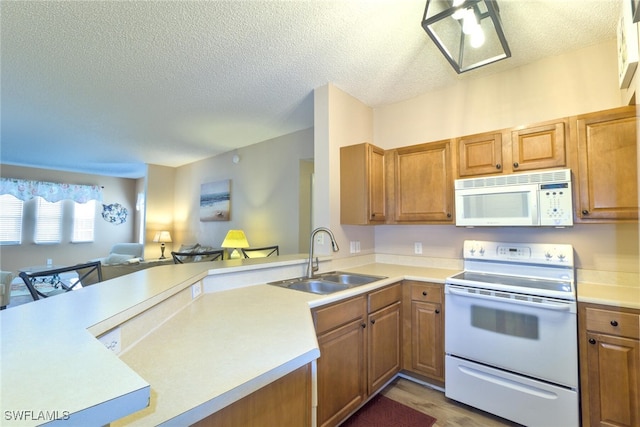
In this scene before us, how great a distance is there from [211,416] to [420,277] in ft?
6.11

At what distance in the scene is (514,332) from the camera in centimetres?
182

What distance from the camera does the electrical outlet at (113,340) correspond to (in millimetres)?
876

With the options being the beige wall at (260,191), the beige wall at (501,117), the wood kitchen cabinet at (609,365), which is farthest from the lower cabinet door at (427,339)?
the beige wall at (260,191)

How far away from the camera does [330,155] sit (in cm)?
260

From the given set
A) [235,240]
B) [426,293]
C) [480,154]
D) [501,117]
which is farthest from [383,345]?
[235,240]

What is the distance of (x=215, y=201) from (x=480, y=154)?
430 cm

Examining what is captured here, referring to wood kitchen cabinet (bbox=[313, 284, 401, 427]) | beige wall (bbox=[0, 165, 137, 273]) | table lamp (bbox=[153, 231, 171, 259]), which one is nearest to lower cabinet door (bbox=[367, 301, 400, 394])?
wood kitchen cabinet (bbox=[313, 284, 401, 427])

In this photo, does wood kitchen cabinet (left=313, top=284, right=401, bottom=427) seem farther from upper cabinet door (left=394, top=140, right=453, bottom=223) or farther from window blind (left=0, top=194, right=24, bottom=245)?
window blind (left=0, top=194, right=24, bottom=245)

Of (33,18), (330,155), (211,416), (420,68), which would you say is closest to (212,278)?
(211,416)

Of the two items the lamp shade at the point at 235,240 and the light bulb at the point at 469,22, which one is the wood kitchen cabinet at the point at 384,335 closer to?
the light bulb at the point at 469,22

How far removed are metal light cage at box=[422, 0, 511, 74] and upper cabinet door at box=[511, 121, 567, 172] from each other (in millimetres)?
596

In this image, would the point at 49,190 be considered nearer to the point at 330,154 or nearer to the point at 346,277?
the point at 330,154

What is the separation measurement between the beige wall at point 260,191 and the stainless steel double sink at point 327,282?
5.32 feet

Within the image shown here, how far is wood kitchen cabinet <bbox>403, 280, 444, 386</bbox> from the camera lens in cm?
216
